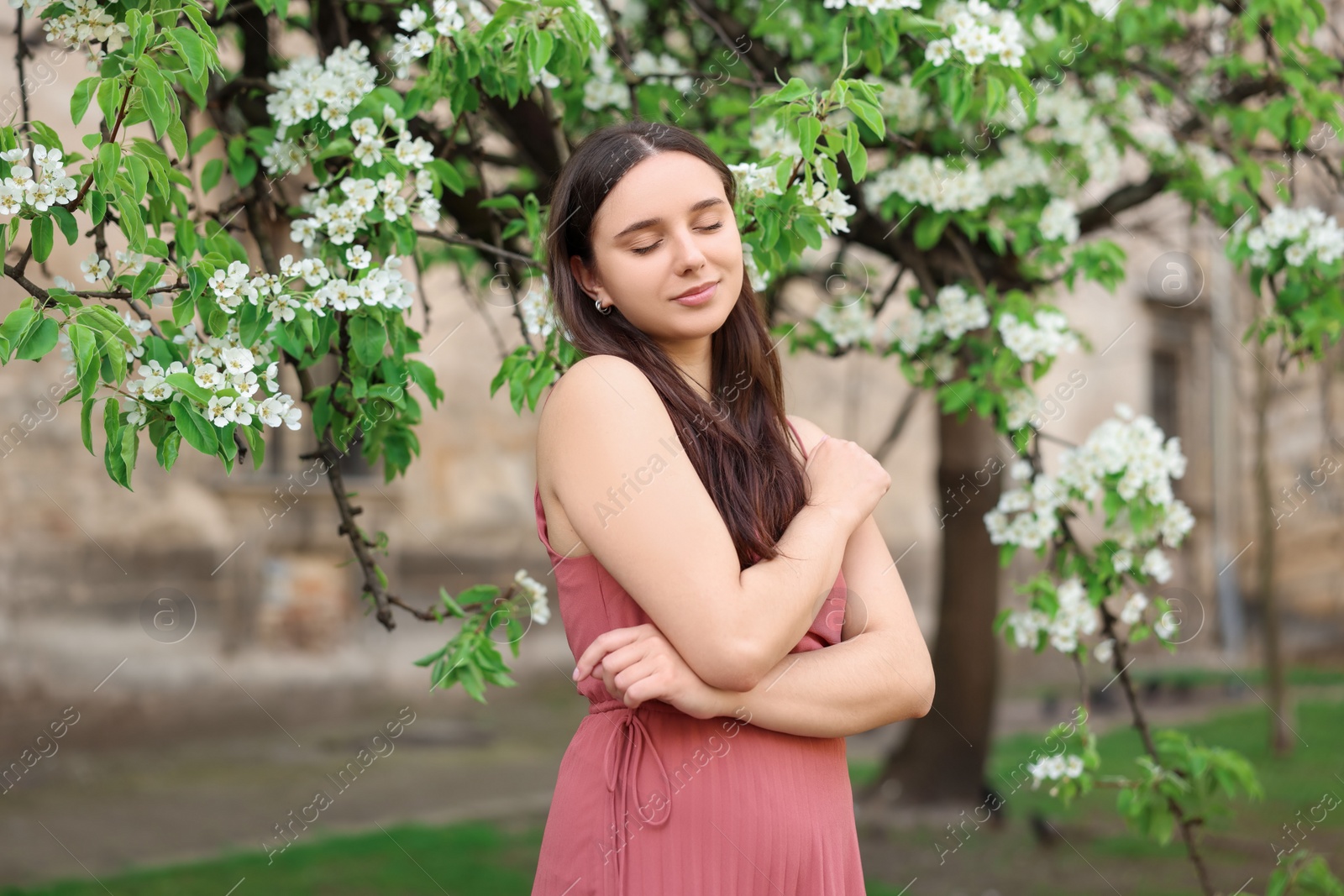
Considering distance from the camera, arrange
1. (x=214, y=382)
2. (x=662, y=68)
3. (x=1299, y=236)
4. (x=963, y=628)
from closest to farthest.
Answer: (x=214, y=382) → (x=1299, y=236) → (x=662, y=68) → (x=963, y=628)

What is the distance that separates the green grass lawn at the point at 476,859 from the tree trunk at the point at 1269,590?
86cm

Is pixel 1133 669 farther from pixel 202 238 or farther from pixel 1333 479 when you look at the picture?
pixel 202 238

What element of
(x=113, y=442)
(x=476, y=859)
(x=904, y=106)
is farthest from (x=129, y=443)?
(x=476, y=859)

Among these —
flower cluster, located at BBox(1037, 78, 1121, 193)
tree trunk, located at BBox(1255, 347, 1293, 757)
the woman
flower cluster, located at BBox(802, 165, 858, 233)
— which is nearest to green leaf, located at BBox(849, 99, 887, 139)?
flower cluster, located at BBox(802, 165, 858, 233)

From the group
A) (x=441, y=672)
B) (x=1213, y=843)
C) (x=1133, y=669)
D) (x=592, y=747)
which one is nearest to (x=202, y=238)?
(x=441, y=672)

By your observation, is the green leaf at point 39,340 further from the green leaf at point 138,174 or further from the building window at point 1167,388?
the building window at point 1167,388

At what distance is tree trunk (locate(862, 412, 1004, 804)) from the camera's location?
618 cm

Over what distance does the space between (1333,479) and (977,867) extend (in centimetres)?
1000

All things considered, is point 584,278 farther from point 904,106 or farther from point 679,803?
point 904,106

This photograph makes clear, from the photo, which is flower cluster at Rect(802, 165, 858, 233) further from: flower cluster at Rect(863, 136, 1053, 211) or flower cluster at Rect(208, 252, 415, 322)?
flower cluster at Rect(863, 136, 1053, 211)

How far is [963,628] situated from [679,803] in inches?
189

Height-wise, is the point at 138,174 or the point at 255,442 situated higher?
the point at 138,174

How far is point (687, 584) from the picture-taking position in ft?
5.10

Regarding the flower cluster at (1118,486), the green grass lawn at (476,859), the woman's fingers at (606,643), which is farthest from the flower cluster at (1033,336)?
the green grass lawn at (476,859)
